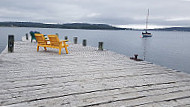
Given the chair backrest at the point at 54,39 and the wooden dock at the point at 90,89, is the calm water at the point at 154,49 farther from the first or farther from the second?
the wooden dock at the point at 90,89

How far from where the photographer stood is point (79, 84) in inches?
125

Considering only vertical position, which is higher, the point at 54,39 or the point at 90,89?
the point at 54,39

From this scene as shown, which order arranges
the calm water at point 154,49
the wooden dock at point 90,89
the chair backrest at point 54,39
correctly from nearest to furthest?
the wooden dock at point 90,89 < the chair backrest at point 54,39 < the calm water at point 154,49

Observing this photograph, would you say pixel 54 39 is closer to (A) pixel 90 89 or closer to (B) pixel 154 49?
(A) pixel 90 89

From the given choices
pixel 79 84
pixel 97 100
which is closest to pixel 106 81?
pixel 79 84

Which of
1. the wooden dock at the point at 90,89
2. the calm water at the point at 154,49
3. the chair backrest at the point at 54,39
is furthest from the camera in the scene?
the calm water at the point at 154,49

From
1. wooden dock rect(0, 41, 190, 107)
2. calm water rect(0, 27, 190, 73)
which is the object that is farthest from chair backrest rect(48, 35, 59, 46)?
calm water rect(0, 27, 190, 73)

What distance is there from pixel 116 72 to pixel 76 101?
1.95 meters

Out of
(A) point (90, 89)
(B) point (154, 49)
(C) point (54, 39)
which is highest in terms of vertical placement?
(C) point (54, 39)

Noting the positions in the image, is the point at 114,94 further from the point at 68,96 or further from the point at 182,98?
the point at 182,98

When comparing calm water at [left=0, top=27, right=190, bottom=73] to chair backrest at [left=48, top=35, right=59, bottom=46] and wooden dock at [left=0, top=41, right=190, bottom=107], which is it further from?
wooden dock at [left=0, top=41, right=190, bottom=107]

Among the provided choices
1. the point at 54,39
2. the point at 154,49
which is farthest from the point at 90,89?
the point at 154,49

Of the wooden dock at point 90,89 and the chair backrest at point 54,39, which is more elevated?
the chair backrest at point 54,39

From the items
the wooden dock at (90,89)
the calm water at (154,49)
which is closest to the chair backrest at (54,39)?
the wooden dock at (90,89)
